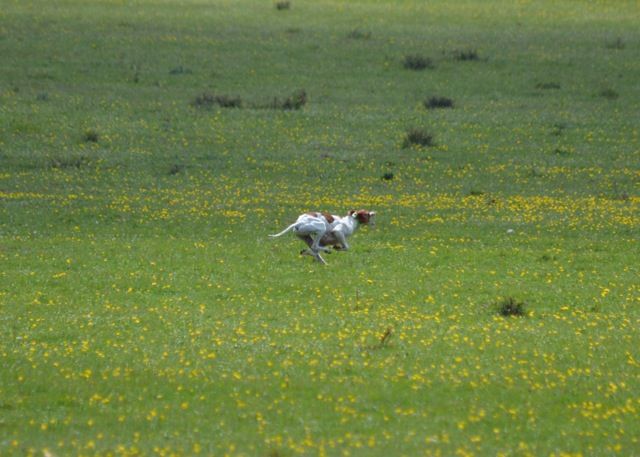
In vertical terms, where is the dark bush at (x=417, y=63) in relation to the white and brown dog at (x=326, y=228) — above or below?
below

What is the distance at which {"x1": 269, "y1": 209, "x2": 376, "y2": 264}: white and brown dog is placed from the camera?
18.8m

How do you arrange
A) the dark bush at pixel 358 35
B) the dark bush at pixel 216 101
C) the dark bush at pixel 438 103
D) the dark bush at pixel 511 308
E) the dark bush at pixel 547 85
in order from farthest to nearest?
the dark bush at pixel 358 35 → the dark bush at pixel 547 85 → the dark bush at pixel 438 103 → the dark bush at pixel 216 101 → the dark bush at pixel 511 308

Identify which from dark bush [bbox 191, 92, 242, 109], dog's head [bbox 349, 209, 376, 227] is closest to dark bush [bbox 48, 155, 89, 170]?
dark bush [bbox 191, 92, 242, 109]

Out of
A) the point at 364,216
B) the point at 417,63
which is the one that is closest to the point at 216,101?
the point at 417,63

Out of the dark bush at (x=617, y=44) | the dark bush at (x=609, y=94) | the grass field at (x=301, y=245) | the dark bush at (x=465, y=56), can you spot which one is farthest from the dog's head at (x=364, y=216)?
the dark bush at (x=617, y=44)

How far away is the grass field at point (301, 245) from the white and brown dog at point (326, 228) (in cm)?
40

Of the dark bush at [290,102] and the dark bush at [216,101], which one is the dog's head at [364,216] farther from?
the dark bush at [216,101]

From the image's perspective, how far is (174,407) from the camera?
1197 cm

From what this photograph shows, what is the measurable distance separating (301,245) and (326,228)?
294cm

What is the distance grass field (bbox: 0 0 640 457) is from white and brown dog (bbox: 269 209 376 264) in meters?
0.40

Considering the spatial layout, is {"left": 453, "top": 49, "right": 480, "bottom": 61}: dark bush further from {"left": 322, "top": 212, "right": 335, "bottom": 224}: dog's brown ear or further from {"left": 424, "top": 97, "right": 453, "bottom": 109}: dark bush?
{"left": 322, "top": 212, "right": 335, "bottom": 224}: dog's brown ear

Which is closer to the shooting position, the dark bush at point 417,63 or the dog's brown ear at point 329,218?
the dog's brown ear at point 329,218

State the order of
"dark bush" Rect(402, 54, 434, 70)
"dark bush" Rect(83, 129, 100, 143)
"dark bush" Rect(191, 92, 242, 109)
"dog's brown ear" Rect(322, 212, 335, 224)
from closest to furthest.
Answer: "dog's brown ear" Rect(322, 212, 335, 224) → "dark bush" Rect(83, 129, 100, 143) → "dark bush" Rect(191, 92, 242, 109) → "dark bush" Rect(402, 54, 434, 70)

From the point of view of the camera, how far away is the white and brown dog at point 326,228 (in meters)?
18.8
